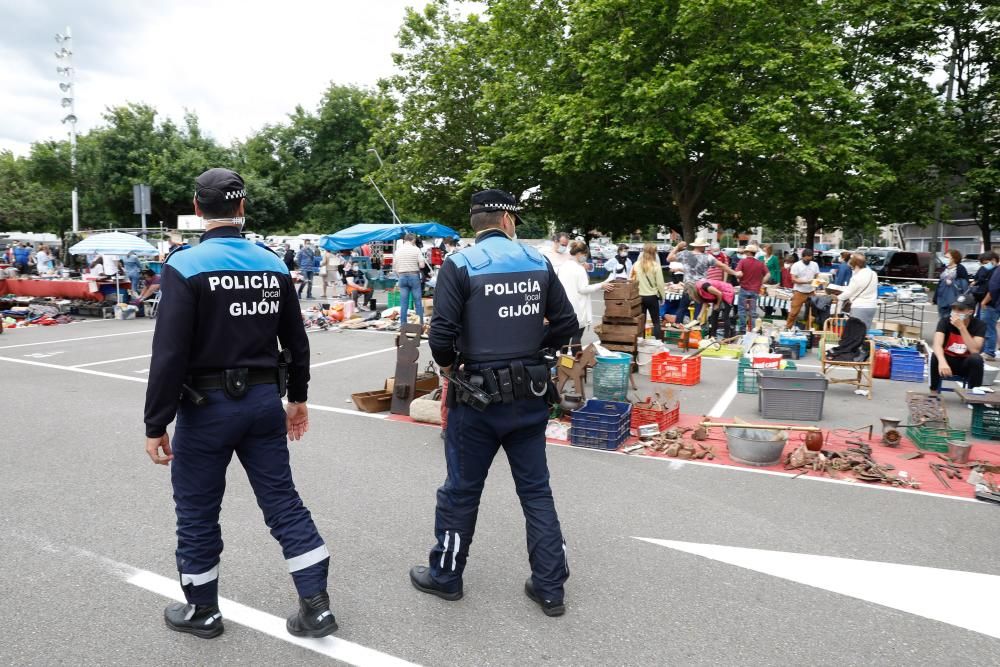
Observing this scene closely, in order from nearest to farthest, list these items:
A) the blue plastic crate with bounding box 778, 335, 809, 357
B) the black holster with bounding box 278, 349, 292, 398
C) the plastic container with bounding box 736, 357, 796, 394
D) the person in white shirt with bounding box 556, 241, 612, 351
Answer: the black holster with bounding box 278, 349, 292, 398 → the person in white shirt with bounding box 556, 241, 612, 351 → the plastic container with bounding box 736, 357, 796, 394 → the blue plastic crate with bounding box 778, 335, 809, 357

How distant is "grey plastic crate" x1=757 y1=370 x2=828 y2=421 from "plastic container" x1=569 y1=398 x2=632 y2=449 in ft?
6.79

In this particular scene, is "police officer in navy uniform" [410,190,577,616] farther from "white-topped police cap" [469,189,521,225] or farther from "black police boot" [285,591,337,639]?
"black police boot" [285,591,337,639]

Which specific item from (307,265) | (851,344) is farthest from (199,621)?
(307,265)

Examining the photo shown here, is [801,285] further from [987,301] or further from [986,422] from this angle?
[986,422]

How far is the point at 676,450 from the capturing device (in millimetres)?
6438

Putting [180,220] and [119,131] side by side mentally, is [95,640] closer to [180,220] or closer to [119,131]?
[180,220]

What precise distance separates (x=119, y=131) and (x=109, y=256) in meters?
23.5

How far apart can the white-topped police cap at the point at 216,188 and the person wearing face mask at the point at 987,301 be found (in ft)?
42.6

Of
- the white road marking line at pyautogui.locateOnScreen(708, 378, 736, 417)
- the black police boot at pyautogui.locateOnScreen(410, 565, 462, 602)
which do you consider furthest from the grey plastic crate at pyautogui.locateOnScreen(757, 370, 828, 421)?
the black police boot at pyautogui.locateOnScreen(410, 565, 462, 602)

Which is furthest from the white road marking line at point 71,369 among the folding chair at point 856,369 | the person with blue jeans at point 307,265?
the person with blue jeans at point 307,265

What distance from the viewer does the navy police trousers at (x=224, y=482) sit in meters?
3.12

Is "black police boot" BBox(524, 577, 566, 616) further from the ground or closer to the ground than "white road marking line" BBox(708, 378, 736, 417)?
closer to the ground

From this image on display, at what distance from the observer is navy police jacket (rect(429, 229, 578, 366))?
11.6ft

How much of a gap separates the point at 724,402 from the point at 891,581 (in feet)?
16.1
